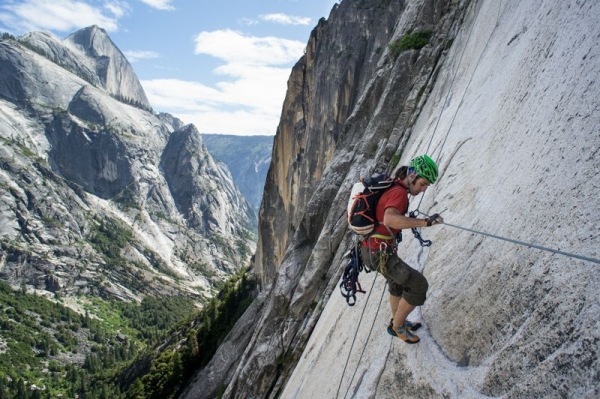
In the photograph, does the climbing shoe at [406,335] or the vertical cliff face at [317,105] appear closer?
the climbing shoe at [406,335]

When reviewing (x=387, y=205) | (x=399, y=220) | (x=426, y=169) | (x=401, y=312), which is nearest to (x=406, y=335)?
(x=401, y=312)

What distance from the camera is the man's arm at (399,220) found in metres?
4.86

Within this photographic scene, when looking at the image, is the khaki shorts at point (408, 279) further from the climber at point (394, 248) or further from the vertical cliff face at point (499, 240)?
the vertical cliff face at point (499, 240)

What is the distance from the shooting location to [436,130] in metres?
11.7

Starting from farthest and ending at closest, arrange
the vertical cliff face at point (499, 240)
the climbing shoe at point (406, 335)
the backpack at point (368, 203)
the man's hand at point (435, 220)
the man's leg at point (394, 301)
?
the man's leg at point (394, 301) < the backpack at point (368, 203) < the climbing shoe at point (406, 335) < the man's hand at point (435, 220) < the vertical cliff face at point (499, 240)

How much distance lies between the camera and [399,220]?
16.5 feet

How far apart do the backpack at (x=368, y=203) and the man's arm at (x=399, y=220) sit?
392 mm

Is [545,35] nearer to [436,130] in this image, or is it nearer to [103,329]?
[436,130]

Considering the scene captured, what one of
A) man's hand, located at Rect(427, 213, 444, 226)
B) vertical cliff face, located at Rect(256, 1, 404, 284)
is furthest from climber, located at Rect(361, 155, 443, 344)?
vertical cliff face, located at Rect(256, 1, 404, 284)

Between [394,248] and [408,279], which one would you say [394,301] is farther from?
[394,248]

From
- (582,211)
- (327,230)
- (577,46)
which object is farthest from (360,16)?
(582,211)

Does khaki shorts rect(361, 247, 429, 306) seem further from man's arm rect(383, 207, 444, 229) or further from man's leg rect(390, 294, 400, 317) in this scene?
man's arm rect(383, 207, 444, 229)

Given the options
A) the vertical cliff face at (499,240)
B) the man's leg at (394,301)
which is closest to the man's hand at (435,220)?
the vertical cliff face at (499,240)

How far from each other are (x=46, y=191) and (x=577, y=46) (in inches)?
7905
